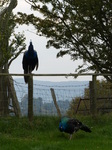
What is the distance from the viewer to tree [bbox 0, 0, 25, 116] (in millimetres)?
12387

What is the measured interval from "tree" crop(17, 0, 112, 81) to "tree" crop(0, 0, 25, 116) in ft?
3.13

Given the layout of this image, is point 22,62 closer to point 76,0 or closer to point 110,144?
point 76,0

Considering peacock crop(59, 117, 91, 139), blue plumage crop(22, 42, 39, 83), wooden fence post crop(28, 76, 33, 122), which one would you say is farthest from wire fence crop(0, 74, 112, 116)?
peacock crop(59, 117, 91, 139)

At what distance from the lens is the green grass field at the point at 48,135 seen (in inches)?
340

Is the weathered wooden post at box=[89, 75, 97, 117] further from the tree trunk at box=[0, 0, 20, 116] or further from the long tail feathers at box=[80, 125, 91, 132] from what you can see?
the tree trunk at box=[0, 0, 20, 116]

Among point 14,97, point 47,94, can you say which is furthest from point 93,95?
point 14,97

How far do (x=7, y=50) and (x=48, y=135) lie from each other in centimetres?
463

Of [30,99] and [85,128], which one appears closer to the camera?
[85,128]

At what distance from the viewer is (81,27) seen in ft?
51.0

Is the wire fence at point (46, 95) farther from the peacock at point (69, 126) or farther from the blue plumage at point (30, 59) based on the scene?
the peacock at point (69, 126)

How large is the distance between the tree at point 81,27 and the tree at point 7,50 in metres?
0.96

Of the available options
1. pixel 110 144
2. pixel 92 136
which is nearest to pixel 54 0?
pixel 92 136

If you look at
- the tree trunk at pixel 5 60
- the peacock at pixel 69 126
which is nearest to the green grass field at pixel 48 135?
the peacock at pixel 69 126

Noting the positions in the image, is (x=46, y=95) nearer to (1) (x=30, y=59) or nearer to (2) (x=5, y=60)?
(1) (x=30, y=59)
